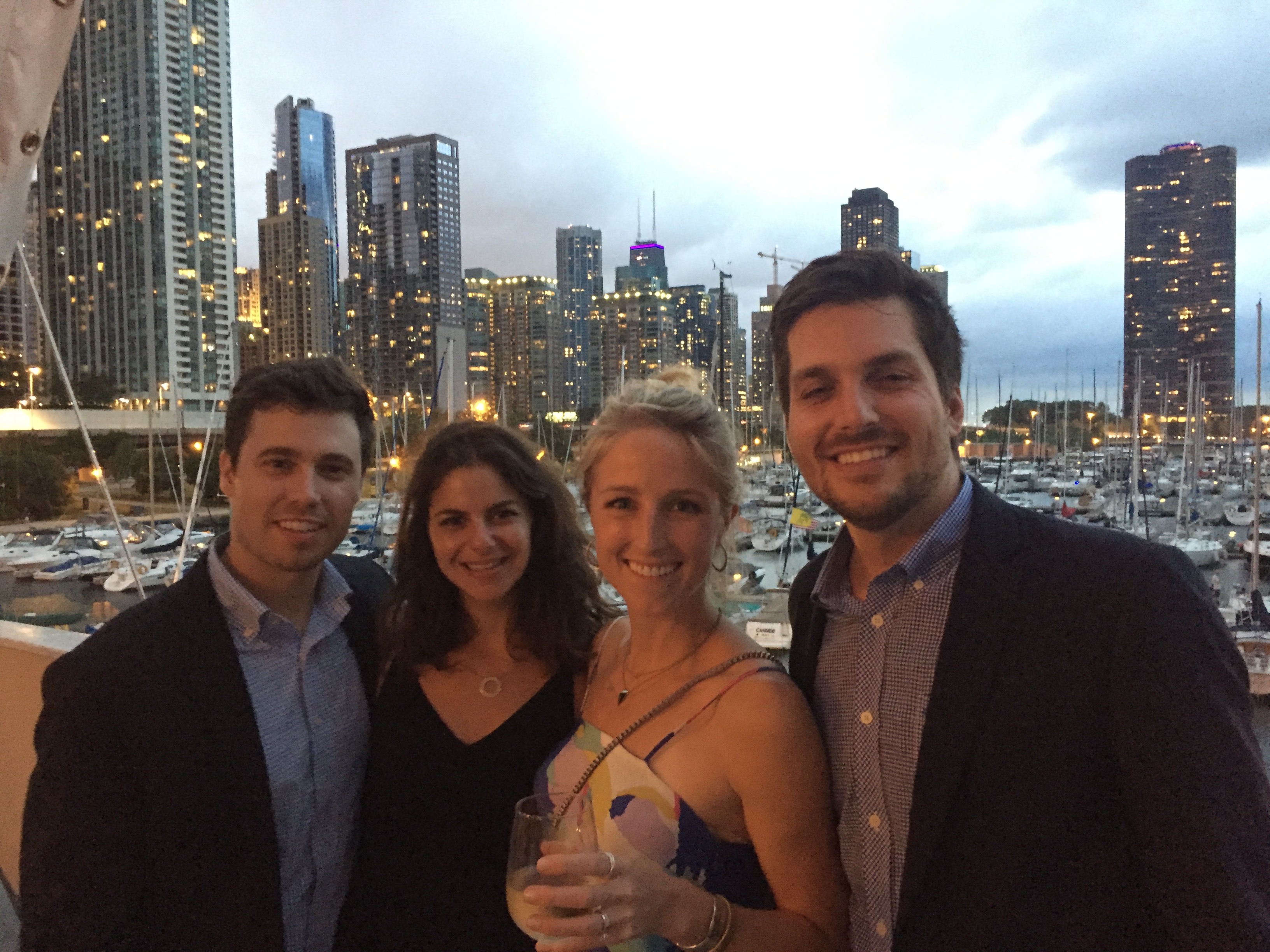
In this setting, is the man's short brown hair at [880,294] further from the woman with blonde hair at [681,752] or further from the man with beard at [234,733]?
the man with beard at [234,733]

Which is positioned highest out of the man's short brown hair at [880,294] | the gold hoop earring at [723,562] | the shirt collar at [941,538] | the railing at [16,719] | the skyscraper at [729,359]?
the skyscraper at [729,359]

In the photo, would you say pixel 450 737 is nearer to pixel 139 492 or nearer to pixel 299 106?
pixel 139 492

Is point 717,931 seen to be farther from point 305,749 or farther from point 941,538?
point 305,749

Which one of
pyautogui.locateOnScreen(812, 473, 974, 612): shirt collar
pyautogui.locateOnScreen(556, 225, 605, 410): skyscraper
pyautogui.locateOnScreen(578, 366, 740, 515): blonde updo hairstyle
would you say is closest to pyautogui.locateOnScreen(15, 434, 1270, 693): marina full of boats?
pyautogui.locateOnScreen(578, 366, 740, 515): blonde updo hairstyle

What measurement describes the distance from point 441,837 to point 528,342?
64.5 metres

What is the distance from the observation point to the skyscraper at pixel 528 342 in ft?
193

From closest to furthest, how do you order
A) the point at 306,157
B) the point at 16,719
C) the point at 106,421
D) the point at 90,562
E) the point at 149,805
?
the point at 149,805 < the point at 16,719 < the point at 106,421 < the point at 90,562 < the point at 306,157

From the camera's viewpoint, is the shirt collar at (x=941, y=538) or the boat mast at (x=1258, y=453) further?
the boat mast at (x=1258, y=453)

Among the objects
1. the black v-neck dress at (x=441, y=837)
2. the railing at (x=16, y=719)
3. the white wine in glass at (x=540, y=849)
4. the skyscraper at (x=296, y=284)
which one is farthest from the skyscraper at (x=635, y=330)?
the white wine in glass at (x=540, y=849)

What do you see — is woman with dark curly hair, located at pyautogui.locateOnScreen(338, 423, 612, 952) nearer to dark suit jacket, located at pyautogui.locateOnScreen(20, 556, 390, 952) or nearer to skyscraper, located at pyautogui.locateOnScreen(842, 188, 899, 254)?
dark suit jacket, located at pyautogui.locateOnScreen(20, 556, 390, 952)

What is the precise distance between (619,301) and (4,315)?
3164 centimetres

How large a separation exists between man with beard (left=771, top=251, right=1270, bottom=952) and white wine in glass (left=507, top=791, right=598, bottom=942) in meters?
0.60

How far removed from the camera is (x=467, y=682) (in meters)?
2.21

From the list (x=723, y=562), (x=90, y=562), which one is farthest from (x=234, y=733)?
(x=90, y=562)
